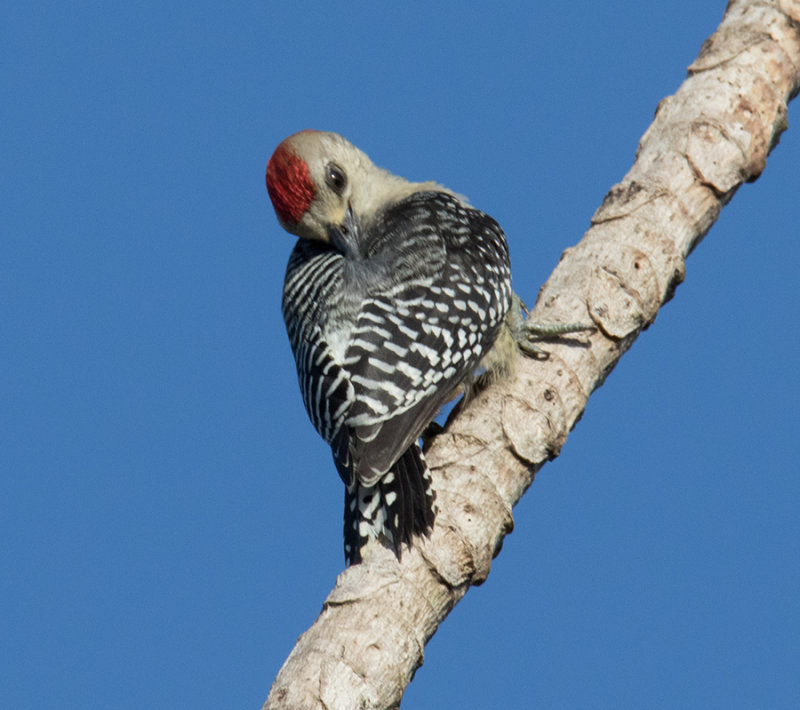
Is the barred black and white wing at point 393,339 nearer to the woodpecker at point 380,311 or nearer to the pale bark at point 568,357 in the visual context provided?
the woodpecker at point 380,311

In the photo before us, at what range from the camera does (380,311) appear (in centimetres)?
411

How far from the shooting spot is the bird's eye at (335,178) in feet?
16.8

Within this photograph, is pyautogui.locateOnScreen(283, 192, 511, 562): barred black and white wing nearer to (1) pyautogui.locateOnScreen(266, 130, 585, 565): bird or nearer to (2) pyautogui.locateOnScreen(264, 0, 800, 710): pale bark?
(1) pyautogui.locateOnScreen(266, 130, 585, 565): bird

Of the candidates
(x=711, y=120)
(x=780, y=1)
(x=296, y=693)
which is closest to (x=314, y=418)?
(x=296, y=693)

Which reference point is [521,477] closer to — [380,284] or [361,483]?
[361,483]

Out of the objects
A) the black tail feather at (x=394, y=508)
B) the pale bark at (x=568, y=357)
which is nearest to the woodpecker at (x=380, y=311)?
the black tail feather at (x=394, y=508)

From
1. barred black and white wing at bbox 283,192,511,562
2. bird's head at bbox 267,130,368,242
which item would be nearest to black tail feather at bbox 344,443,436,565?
barred black and white wing at bbox 283,192,511,562

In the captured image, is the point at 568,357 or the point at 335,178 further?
the point at 335,178

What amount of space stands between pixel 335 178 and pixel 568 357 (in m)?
1.59

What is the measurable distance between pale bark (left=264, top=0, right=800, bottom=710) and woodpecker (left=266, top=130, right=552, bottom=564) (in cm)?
14

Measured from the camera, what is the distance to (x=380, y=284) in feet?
14.0

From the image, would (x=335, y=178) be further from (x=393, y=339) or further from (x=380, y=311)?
(x=393, y=339)

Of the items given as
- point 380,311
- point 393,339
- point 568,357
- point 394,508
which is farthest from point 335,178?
point 394,508

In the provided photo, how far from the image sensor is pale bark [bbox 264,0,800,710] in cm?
339
